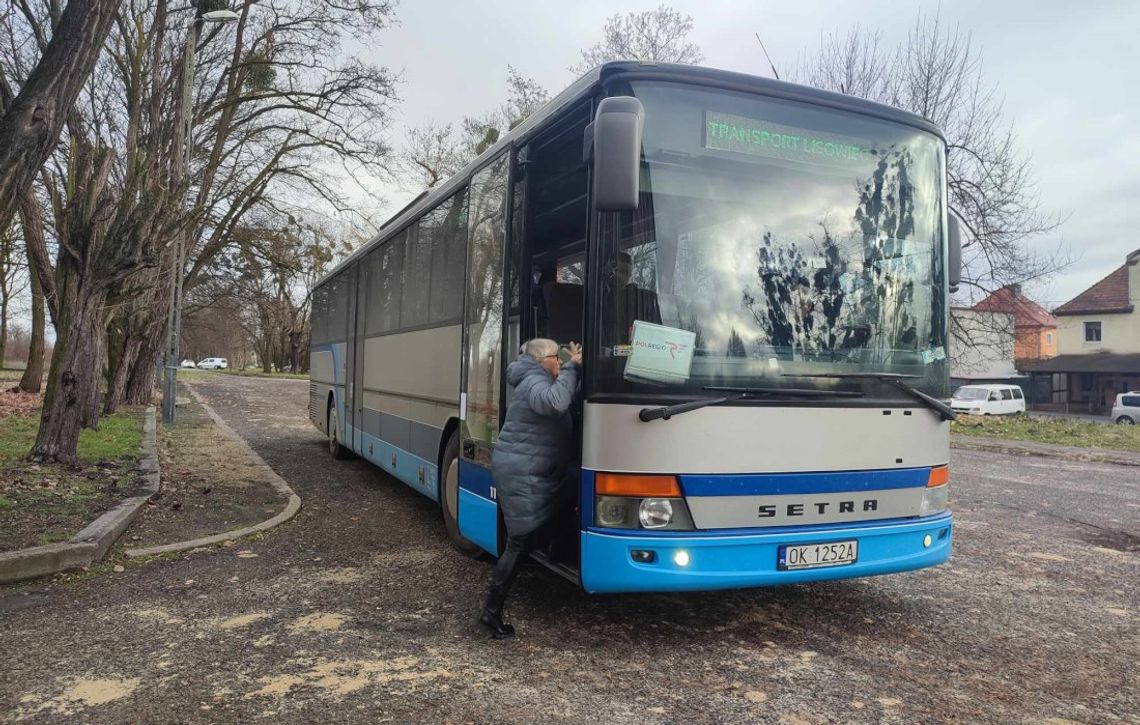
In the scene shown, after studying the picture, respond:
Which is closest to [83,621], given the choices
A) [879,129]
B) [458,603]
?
[458,603]

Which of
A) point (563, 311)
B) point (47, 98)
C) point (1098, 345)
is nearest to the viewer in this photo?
point (563, 311)

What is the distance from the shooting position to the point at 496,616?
182 inches

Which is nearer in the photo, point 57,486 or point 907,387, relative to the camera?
point 907,387

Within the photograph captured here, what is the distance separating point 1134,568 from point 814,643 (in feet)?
12.5

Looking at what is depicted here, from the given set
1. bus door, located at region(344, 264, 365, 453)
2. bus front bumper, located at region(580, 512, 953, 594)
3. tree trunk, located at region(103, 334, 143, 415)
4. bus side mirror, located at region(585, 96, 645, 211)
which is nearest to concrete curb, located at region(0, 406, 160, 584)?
bus door, located at region(344, 264, 365, 453)

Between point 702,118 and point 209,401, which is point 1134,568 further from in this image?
point 209,401

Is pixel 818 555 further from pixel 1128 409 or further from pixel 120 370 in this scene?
pixel 1128 409

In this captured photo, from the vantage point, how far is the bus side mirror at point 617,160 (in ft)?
13.5

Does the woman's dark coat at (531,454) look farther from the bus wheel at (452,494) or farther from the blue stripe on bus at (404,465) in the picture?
the blue stripe on bus at (404,465)

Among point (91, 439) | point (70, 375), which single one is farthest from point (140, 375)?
point (70, 375)

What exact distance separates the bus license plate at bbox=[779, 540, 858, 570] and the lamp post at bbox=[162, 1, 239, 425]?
15299 mm

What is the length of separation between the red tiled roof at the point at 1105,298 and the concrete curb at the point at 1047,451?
35.3 meters

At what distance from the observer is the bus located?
14.2 feet

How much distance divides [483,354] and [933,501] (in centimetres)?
314
